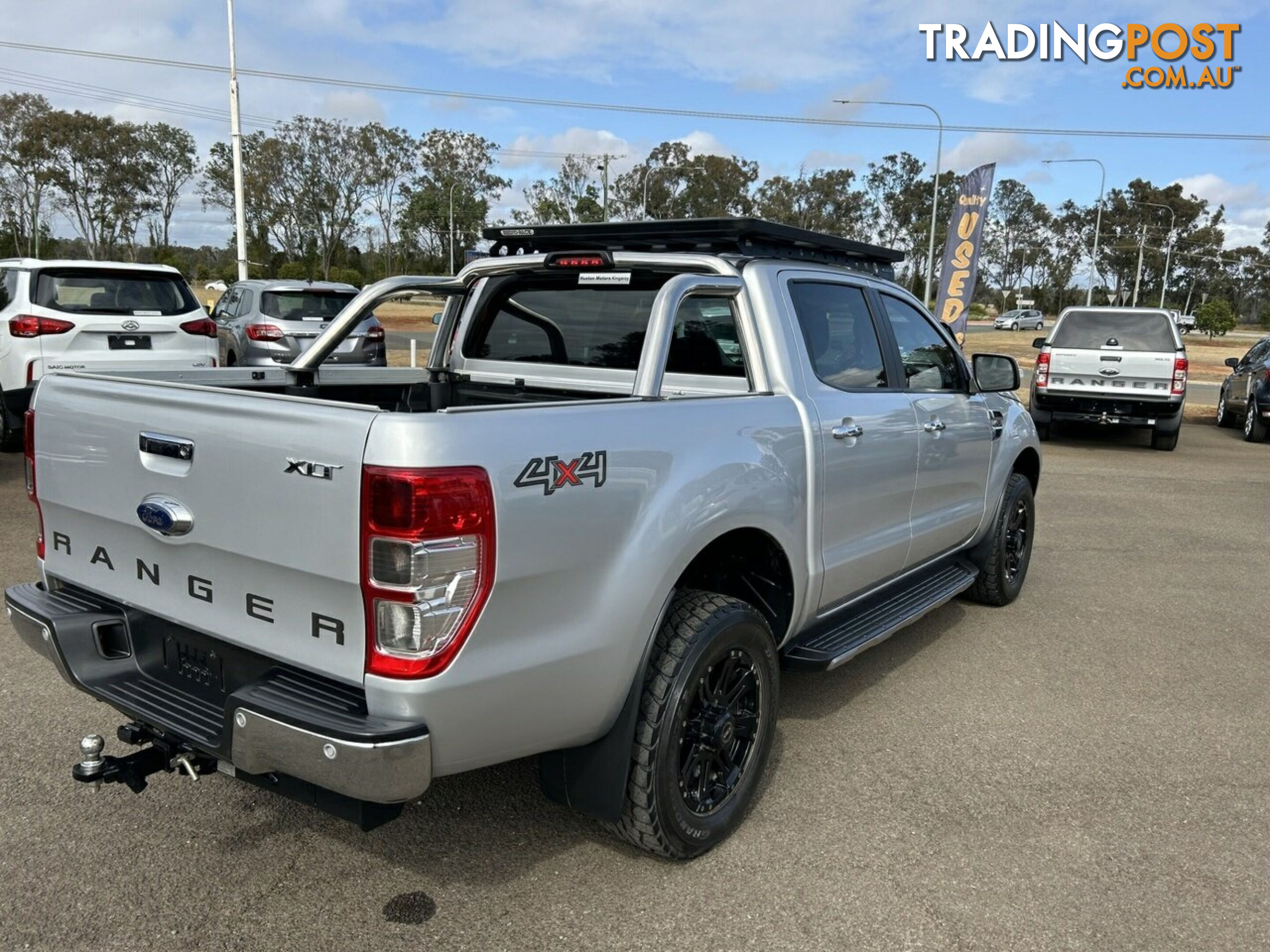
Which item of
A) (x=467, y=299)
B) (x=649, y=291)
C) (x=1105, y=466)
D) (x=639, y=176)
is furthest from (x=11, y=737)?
(x=639, y=176)

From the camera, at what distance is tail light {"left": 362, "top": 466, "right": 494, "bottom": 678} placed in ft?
7.23

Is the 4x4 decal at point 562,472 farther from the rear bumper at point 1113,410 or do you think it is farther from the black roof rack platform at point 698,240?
the rear bumper at point 1113,410

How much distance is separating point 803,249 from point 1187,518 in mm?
6367

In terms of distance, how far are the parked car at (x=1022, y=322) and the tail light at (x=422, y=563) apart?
216ft

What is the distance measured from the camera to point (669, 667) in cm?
284

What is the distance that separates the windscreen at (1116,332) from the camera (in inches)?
517

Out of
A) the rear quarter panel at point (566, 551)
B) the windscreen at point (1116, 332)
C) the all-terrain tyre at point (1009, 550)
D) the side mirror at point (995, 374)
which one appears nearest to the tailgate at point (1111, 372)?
the windscreen at point (1116, 332)

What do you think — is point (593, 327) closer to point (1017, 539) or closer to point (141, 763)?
point (141, 763)

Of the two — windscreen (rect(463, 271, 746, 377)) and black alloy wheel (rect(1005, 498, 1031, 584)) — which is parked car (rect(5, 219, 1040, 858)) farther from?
black alloy wheel (rect(1005, 498, 1031, 584))

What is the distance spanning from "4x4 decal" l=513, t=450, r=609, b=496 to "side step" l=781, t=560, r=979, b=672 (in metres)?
1.40

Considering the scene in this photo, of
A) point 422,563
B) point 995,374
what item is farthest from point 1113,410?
point 422,563

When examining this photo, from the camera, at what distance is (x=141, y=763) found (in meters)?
2.69

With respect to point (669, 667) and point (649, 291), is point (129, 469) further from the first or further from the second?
point (649, 291)

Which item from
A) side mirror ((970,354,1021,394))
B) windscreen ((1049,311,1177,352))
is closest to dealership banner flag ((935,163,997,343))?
windscreen ((1049,311,1177,352))
